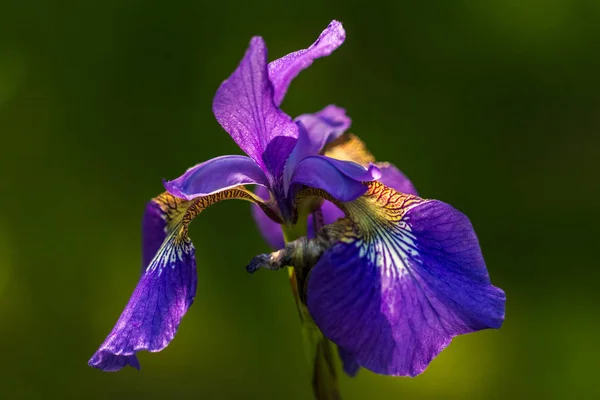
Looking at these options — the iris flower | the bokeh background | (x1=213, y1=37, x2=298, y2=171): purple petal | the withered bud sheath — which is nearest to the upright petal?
the iris flower

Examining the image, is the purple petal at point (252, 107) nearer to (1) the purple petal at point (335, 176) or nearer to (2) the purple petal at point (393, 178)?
(1) the purple petal at point (335, 176)

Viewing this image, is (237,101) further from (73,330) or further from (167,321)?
(73,330)

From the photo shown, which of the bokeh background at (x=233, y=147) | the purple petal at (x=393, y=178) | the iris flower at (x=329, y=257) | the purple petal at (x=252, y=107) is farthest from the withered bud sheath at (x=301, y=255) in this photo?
the bokeh background at (x=233, y=147)

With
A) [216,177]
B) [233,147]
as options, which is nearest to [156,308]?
[216,177]

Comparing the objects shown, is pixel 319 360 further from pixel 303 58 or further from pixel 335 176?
pixel 303 58

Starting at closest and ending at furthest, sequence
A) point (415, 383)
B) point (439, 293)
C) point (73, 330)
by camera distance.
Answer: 1. point (439, 293)
2. point (415, 383)
3. point (73, 330)

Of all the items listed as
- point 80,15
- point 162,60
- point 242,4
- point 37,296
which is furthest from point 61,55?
point 37,296

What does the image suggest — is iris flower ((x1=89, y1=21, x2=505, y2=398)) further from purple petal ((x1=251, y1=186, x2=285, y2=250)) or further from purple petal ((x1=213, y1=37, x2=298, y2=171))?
purple petal ((x1=251, y1=186, x2=285, y2=250))
